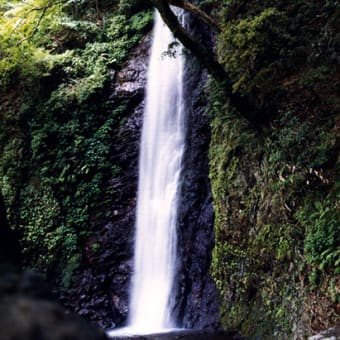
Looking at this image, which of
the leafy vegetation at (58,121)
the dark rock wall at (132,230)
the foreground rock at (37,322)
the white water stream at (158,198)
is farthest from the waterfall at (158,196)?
the foreground rock at (37,322)

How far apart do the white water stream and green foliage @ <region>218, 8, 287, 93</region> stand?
1.77 metres

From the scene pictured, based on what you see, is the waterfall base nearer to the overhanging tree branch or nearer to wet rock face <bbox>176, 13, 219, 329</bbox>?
wet rock face <bbox>176, 13, 219, 329</bbox>

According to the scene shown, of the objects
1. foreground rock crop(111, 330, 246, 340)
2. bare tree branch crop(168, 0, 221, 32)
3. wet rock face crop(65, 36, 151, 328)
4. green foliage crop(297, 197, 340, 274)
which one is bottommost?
foreground rock crop(111, 330, 246, 340)

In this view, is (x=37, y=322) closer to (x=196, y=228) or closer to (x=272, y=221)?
(x=272, y=221)

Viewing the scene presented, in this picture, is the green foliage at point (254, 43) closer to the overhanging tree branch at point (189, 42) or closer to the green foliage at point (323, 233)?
the overhanging tree branch at point (189, 42)

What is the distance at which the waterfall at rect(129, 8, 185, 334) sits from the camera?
10.0 meters

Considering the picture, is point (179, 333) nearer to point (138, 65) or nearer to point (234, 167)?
point (234, 167)

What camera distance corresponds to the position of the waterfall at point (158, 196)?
10.0 m

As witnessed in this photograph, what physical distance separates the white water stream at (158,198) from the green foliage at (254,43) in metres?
1.77

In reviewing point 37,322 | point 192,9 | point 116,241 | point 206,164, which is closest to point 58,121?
point 116,241

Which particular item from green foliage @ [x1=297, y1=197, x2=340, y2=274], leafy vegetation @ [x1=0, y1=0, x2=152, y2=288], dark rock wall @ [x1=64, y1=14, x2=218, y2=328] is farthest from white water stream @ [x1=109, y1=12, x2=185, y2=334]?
green foliage @ [x1=297, y1=197, x2=340, y2=274]

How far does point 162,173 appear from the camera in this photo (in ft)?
37.0

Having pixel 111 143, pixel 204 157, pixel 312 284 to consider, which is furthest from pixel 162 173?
pixel 312 284

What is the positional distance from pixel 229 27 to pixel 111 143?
18.5ft
